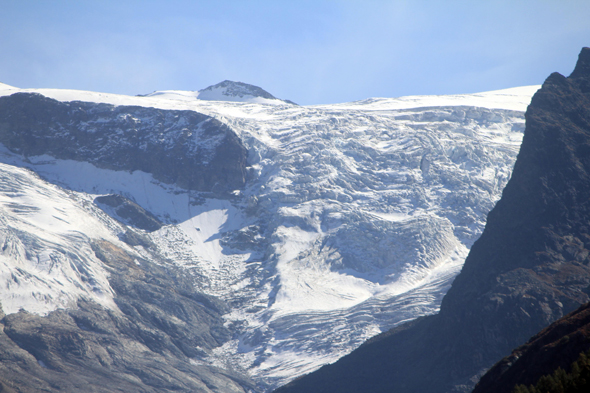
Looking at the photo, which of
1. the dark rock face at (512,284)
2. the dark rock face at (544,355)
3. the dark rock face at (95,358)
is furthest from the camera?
the dark rock face at (95,358)

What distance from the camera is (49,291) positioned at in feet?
615

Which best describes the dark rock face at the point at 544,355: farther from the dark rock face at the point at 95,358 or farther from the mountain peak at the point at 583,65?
the mountain peak at the point at 583,65

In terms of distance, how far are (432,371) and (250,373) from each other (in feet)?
228

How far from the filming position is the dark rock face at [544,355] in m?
74.2

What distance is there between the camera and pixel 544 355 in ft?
254

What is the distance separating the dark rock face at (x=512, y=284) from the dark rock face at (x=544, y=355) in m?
41.3

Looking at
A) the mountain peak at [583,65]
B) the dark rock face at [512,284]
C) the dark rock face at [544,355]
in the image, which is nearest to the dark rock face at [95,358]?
the dark rock face at [512,284]

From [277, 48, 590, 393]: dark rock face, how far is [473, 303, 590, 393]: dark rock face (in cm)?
4130

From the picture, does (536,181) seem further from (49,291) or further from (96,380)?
(49,291)

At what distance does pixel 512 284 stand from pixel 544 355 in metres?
55.8

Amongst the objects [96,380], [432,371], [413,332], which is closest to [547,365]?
[432,371]

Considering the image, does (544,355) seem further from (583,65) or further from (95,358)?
(95,358)

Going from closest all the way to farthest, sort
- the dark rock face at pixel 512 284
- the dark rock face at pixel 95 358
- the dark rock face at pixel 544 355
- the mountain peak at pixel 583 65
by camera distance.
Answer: the dark rock face at pixel 544 355, the dark rock face at pixel 512 284, the dark rock face at pixel 95 358, the mountain peak at pixel 583 65

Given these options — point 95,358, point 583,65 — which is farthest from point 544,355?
point 95,358
